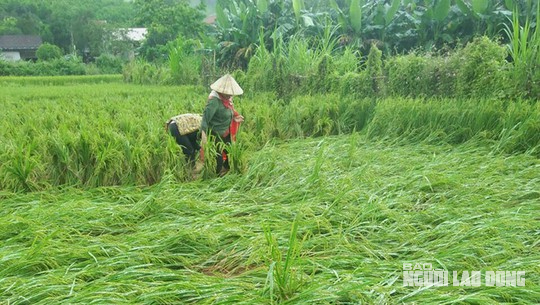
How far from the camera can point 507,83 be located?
482 centimetres

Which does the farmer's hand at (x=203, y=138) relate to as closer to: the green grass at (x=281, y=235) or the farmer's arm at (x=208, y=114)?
the farmer's arm at (x=208, y=114)

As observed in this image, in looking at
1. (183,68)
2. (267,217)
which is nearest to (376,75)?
(267,217)

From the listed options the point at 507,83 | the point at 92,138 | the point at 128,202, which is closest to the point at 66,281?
the point at 128,202

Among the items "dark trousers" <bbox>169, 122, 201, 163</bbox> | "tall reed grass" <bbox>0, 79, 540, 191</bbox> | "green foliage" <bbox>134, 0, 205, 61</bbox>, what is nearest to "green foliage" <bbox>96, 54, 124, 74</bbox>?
"green foliage" <bbox>134, 0, 205, 61</bbox>

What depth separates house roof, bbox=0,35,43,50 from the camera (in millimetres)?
29641

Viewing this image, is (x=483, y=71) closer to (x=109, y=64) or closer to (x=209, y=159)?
(x=209, y=159)

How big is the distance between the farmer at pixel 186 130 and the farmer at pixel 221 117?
13 centimetres

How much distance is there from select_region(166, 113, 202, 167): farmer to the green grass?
0.54 meters

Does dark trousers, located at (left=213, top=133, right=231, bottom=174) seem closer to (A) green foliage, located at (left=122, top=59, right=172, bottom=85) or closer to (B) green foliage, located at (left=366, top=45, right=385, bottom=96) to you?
(B) green foliage, located at (left=366, top=45, right=385, bottom=96)

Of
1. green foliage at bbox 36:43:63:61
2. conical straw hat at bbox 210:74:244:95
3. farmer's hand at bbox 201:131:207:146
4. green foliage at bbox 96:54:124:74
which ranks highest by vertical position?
conical straw hat at bbox 210:74:244:95

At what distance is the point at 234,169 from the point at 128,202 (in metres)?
0.89

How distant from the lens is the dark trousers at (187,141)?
3895 mm

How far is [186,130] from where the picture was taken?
12.9 ft

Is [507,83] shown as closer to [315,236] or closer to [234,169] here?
[234,169]
